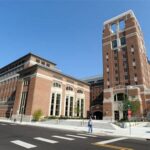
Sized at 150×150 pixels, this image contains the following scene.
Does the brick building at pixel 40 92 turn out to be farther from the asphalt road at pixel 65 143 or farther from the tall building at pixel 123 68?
the asphalt road at pixel 65 143

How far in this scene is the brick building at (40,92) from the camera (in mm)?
44094

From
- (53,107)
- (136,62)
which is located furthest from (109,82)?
(53,107)

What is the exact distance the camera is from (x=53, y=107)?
157 feet

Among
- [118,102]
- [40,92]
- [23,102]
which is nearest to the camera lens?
[40,92]

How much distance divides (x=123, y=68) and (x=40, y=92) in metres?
32.9

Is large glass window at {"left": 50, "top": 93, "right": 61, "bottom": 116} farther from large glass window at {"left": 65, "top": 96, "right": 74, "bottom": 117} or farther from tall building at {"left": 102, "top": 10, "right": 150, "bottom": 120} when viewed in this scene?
tall building at {"left": 102, "top": 10, "right": 150, "bottom": 120}

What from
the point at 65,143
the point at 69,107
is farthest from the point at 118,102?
the point at 65,143

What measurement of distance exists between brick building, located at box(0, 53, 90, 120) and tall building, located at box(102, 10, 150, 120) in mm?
12093

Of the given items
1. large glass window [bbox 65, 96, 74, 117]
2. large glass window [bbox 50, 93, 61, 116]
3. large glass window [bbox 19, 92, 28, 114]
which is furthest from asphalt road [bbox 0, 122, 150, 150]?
large glass window [bbox 65, 96, 74, 117]

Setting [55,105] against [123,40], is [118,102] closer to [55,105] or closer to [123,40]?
[55,105]

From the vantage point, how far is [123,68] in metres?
57.0

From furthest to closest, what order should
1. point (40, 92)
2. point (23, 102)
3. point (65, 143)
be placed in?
1. point (23, 102)
2. point (40, 92)
3. point (65, 143)

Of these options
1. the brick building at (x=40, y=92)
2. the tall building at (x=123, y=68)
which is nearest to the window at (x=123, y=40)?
the tall building at (x=123, y=68)

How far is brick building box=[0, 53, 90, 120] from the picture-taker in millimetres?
44094
